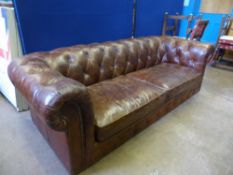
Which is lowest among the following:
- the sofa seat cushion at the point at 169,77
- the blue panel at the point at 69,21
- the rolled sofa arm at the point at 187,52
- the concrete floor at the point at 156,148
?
the concrete floor at the point at 156,148

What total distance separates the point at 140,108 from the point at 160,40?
1.51m

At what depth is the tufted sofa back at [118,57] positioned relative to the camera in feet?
5.68

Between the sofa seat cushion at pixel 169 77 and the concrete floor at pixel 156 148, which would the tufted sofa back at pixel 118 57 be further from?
the concrete floor at pixel 156 148

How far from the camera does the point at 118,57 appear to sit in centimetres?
213

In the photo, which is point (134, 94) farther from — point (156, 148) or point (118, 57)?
point (118, 57)

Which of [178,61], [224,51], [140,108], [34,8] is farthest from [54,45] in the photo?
[224,51]

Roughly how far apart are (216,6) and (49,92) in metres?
4.92

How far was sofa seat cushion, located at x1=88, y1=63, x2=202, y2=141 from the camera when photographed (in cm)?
139

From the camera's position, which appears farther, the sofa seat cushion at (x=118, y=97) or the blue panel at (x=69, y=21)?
the blue panel at (x=69, y=21)

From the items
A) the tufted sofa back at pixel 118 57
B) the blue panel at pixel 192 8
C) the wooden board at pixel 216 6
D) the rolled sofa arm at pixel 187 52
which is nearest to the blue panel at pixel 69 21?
the tufted sofa back at pixel 118 57

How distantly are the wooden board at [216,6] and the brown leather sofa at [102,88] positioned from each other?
2.62m

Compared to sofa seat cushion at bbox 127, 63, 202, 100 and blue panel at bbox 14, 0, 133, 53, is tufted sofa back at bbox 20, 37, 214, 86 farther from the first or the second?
blue panel at bbox 14, 0, 133, 53

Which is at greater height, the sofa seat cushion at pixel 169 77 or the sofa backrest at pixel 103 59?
the sofa backrest at pixel 103 59

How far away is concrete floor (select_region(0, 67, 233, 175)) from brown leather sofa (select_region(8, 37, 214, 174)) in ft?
0.37
